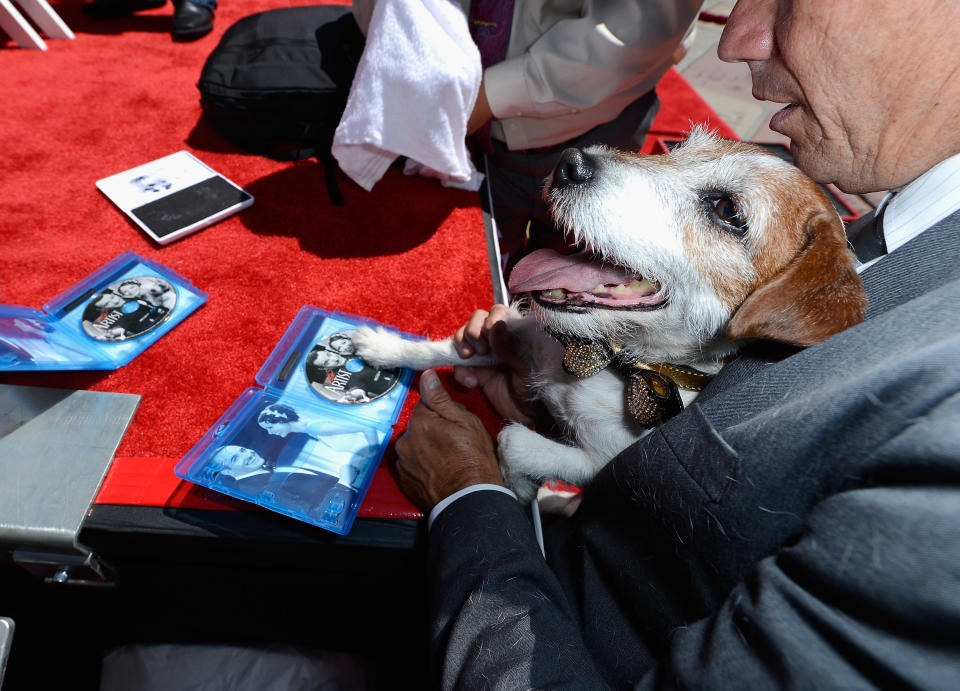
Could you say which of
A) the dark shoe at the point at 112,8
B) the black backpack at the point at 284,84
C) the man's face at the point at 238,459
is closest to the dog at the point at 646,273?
the man's face at the point at 238,459

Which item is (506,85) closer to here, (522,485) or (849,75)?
(849,75)

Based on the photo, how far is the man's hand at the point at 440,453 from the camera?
1115mm

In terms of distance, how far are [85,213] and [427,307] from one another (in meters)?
1.09

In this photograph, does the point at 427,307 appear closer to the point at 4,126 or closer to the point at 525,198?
the point at 525,198

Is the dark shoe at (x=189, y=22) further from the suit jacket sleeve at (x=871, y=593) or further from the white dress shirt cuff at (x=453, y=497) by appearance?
the suit jacket sleeve at (x=871, y=593)

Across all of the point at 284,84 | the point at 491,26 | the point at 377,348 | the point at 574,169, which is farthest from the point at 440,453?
the point at 491,26

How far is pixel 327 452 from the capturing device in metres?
1.17

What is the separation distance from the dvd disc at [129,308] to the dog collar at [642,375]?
1.04 meters

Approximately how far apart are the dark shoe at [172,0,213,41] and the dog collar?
7.77 feet

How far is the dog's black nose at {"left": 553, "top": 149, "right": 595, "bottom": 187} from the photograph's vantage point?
118 cm

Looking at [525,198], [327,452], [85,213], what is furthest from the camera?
[525,198]

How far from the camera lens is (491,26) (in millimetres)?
1831

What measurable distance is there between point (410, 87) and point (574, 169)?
0.58 metres

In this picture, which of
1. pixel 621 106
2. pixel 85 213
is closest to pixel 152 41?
pixel 85 213
